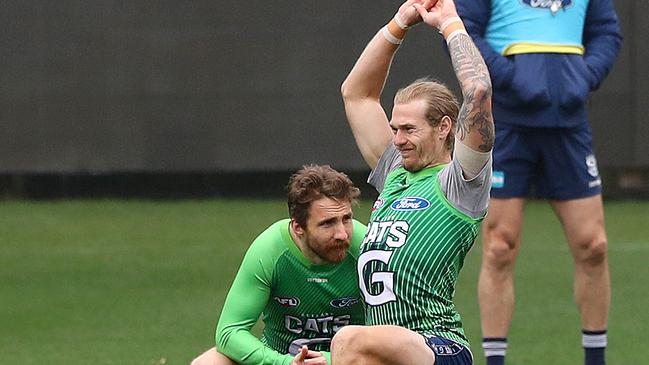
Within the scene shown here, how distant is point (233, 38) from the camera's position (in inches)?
531

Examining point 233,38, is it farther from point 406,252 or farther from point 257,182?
point 406,252

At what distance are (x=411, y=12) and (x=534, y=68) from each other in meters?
1.70

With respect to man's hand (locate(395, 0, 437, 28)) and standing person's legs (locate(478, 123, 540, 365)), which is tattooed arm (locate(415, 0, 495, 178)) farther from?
standing person's legs (locate(478, 123, 540, 365))

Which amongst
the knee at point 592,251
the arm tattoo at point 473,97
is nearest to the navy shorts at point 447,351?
the arm tattoo at point 473,97

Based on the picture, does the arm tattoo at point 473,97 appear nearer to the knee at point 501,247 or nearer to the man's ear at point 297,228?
the man's ear at point 297,228

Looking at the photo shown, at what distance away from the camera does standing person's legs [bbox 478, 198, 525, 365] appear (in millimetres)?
7062

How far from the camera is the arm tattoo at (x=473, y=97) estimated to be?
16.9 feet

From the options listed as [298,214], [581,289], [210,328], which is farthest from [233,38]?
[298,214]

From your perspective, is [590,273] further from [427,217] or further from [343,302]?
[427,217]

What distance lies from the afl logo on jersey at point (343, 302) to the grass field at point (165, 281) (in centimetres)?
185

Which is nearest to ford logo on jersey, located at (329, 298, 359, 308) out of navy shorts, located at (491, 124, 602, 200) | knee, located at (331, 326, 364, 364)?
knee, located at (331, 326, 364, 364)

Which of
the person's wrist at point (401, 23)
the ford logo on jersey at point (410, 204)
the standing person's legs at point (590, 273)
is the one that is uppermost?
the person's wrist at point (401, 23)

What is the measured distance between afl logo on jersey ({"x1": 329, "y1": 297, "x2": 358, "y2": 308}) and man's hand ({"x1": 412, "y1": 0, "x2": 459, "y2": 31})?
114 centimetres

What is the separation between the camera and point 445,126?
217 inches
